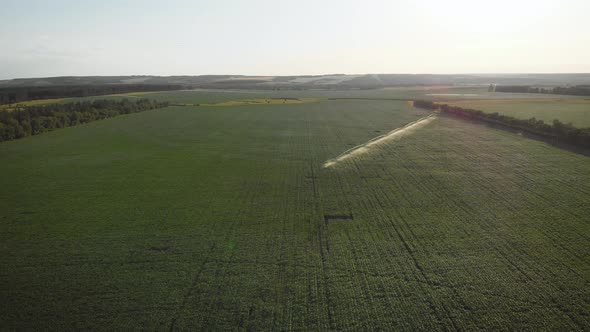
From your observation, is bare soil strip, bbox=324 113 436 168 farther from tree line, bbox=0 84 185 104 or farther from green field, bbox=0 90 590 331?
tree line, bbox=0 84 185 104

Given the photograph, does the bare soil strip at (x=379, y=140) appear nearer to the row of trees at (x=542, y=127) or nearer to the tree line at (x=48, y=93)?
the row of trees at (x=542, y=127)

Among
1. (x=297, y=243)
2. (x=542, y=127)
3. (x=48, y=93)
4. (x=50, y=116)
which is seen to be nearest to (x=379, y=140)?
(x=542, y=127)

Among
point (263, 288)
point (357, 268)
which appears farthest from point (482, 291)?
point (263, 288)

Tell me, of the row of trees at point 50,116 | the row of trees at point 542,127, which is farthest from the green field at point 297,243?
the row of trees at point 50,116

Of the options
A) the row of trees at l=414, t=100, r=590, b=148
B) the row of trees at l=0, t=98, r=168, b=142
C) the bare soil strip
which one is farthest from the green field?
the row of trees at l=0, t=98, r=168, b=142

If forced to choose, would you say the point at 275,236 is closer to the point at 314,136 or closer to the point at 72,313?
the point at 72,313

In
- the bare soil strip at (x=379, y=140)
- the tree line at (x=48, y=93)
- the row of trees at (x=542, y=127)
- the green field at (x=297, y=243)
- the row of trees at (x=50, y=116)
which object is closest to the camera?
the green field at (x=297, y=243)
